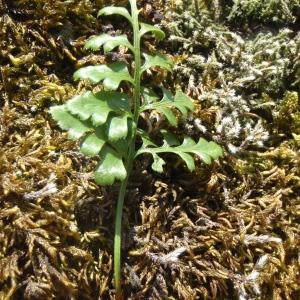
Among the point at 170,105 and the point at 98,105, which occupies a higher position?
the point at 98,105

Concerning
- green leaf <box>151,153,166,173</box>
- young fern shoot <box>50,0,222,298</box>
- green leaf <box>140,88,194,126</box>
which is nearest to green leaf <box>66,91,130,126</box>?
young fern shoot <box>50,0,222,298</box>

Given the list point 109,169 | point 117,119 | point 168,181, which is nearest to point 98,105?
point 117,119

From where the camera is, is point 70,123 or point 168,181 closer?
point 70,123

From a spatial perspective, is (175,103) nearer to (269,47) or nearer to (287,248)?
(269,47)

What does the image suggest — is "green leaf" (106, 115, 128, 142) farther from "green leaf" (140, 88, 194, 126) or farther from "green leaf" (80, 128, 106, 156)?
"green leaf" (140, 88, 194, 126)

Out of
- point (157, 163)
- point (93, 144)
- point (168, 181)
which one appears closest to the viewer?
point (93, 144)

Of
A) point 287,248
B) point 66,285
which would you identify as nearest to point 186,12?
point 287,248

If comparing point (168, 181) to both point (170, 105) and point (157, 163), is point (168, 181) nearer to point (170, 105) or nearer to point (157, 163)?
point (157, 163)

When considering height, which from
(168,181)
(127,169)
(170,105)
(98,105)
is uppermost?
(98,105)

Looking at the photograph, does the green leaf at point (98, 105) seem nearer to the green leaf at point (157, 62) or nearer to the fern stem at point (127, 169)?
the fern stem at point (127, 169)
